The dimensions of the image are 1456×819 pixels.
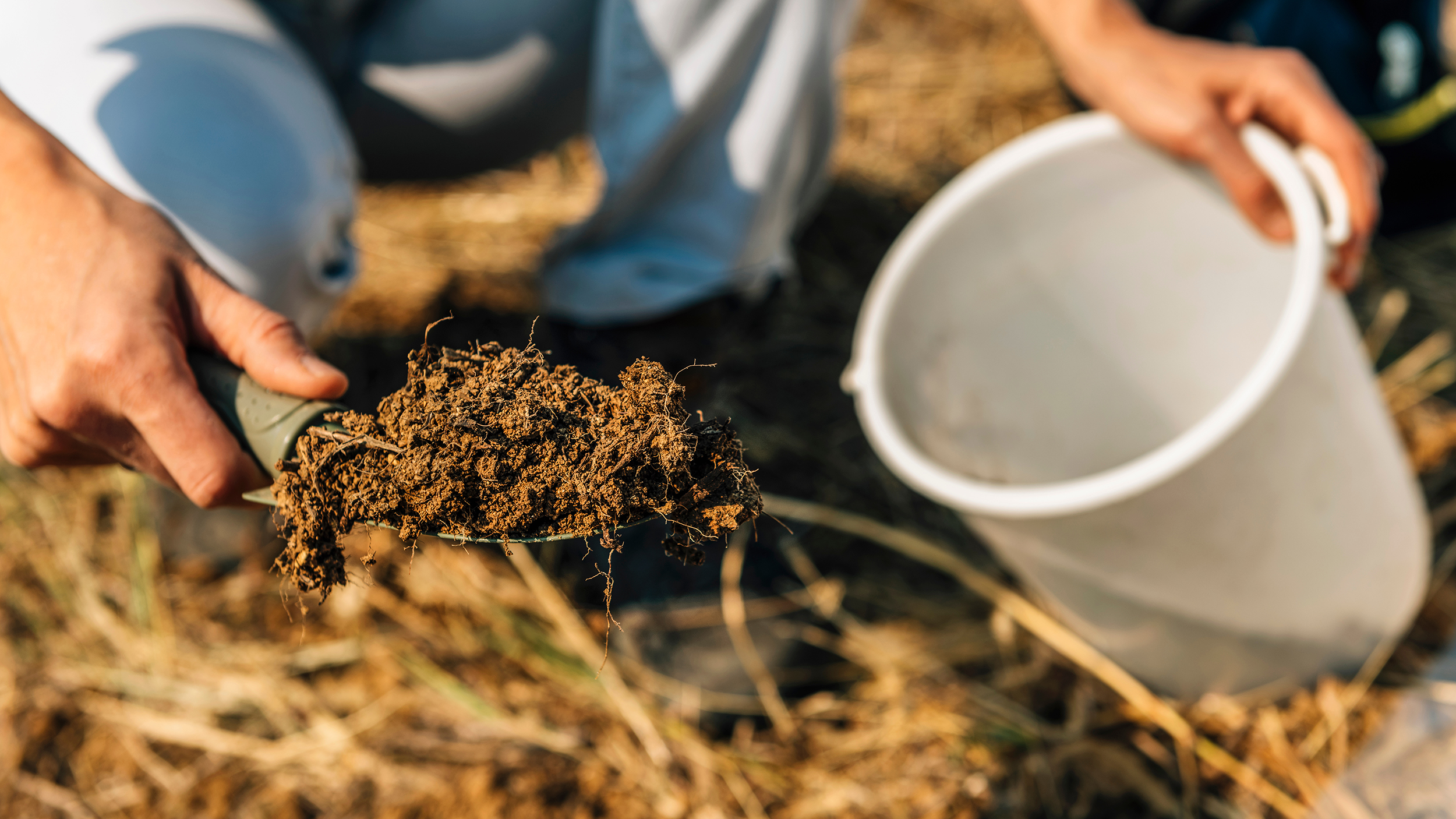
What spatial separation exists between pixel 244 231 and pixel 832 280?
1007 millimetres

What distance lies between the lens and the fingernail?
0.57 m

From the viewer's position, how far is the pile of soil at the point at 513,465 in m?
0.52

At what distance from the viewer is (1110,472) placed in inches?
35.1

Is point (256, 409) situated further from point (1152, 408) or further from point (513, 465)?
point (1152, 408)

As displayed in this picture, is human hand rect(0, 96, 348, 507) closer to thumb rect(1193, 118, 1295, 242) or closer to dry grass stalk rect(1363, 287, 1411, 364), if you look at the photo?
thumb rect(1193, 118, 1295, 242)

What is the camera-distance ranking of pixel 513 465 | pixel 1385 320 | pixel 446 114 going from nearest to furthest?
pixel 513 465 < pixel 446 114 < pixel 1385 320

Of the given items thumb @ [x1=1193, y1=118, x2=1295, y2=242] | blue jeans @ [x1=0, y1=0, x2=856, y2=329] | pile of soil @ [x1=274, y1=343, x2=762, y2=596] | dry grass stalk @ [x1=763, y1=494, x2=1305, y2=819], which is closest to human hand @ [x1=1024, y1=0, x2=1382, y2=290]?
thumb @ [x1=1193, y1=118, x2=1295, y2=242]

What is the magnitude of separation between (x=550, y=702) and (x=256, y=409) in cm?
63

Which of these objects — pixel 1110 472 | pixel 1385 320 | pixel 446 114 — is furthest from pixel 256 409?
pixel 1385 320

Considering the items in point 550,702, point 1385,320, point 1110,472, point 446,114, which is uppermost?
point 446,114

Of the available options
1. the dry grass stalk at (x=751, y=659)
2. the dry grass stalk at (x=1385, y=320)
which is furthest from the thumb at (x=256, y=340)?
the dry grass stalk at (x=1385, y=320)

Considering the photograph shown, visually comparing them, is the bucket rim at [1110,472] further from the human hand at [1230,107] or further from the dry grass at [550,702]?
the dry grass at [550,702]

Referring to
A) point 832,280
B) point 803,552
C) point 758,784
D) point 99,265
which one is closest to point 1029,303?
point 803,552

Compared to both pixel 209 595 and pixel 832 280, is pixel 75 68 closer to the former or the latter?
pixel 209 595
